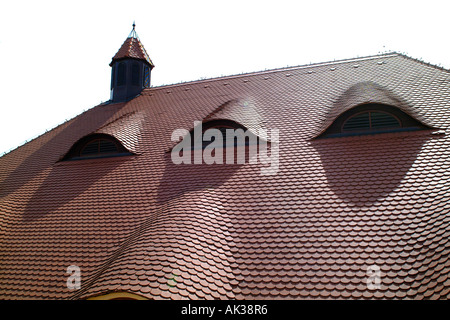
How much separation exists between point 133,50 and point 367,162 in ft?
33.3

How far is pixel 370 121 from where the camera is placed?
24.2 ft

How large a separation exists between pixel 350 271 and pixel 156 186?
4124 mm

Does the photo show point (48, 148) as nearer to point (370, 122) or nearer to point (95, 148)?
point (95, 148)

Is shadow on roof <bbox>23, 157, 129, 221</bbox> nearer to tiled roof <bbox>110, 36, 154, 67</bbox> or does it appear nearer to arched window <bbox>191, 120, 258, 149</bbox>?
arched window <bbox>191, 120, 258, 149</bbox>

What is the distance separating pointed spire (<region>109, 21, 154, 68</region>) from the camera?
12977 mm

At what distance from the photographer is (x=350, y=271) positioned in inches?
185

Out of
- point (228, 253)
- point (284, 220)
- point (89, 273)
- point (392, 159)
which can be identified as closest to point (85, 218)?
point (89, 273)

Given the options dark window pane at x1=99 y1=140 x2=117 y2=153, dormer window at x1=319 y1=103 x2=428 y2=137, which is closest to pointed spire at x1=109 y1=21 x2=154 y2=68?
dark window pane at x1=99 y1=140 x2=117 y2=153

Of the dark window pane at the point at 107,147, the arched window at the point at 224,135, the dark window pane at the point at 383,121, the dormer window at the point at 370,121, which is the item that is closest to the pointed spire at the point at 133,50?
the dark window pane at the point at 107,147

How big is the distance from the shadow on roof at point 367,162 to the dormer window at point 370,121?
0.25 metres

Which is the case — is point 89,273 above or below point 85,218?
below

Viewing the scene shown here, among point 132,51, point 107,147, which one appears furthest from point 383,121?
point 132,51

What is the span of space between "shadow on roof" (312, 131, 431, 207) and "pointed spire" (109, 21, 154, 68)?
8.58m
